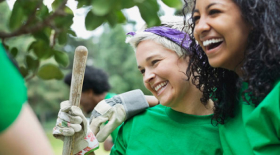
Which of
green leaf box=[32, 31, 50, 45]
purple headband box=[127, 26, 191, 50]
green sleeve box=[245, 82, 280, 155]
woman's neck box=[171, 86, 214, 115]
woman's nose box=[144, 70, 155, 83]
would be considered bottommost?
woman's neck box=[171, 86, 214, 115]

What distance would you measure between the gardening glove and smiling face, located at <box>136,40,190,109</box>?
22 cm

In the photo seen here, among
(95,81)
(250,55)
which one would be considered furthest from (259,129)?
(95,81)

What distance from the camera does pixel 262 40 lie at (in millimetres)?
1533

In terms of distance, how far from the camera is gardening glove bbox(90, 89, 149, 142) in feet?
7.67

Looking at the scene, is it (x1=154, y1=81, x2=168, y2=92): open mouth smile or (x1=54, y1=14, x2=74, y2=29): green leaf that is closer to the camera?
(x1=54, y1=14, x2=74, y2=29): green leaf

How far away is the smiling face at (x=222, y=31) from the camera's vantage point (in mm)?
1589

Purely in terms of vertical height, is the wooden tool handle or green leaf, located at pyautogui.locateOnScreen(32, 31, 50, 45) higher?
green leaf, located at pyautogui.locateOnScreen(32, 31, 50, 45)

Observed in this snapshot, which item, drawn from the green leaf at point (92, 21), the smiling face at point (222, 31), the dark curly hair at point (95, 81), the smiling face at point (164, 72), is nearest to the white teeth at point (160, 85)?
the smiling face at point (164, 72)

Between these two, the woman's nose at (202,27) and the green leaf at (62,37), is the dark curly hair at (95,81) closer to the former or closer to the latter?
the green leaf at (62,37)

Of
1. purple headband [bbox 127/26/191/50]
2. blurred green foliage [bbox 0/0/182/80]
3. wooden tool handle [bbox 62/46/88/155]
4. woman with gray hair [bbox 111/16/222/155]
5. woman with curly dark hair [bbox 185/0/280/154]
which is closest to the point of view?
blurred green foliage [bbox 0/0/182/80]

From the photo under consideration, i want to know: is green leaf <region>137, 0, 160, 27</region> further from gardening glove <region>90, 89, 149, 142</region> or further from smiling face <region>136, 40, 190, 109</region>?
gardening glove <region>90, 89, 149, 142</region>

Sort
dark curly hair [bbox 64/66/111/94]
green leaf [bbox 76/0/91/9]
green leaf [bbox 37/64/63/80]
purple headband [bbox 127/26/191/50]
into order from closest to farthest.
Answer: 1. green leaf [bbox 76/0/91/9]
2. green leaf [bbox 37/64/63/80]
3. purple headband [bbox 127/26/191/50]
4. dark curly hair [bbox 64/66/111/94]

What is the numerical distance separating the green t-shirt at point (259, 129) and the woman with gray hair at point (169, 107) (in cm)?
29

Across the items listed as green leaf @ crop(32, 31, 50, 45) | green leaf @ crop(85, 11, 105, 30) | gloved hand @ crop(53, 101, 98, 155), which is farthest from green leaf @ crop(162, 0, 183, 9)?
gloved hand @ crop(53, 101, 98, 155)
